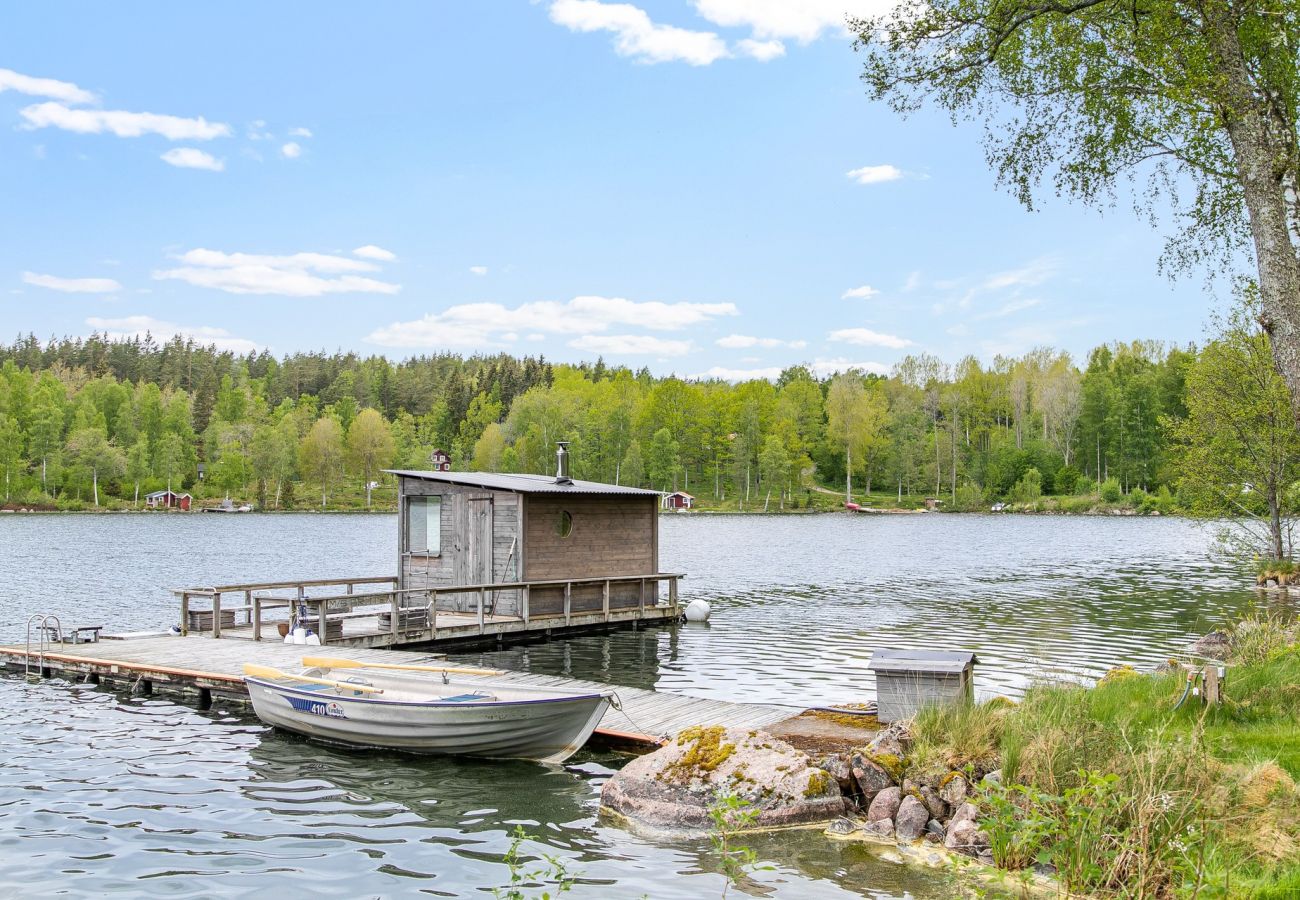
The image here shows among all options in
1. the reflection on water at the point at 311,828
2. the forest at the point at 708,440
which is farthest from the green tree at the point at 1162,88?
the forest at the point at 708,440

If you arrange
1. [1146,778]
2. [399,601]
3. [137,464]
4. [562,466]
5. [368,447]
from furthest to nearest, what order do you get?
[368,447]
[137,464]
[562,466]
[399,601]
[1146,778]

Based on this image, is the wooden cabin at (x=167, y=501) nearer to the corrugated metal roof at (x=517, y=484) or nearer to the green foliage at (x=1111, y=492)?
the green foliage at (x=1111, y=492)

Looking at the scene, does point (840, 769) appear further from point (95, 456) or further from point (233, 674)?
point (95, 456)

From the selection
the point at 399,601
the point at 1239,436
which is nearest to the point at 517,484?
the point at 399,601

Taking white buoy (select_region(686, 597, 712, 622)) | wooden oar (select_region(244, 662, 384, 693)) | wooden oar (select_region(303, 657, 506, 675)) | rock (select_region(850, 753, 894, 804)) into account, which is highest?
wooden oar (select_region(303, 657, 506, 675))

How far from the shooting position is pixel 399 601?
73.5ft

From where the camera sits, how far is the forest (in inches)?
4387

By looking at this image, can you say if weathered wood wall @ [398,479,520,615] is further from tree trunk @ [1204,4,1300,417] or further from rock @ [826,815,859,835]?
tree trunk @ [1204,4,1300,417]

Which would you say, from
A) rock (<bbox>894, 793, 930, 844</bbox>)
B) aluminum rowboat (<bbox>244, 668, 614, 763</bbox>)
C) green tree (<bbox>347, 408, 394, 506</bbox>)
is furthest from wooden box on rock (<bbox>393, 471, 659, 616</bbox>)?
green tree (<bbox>347, 408, 394, 506</bbox>)

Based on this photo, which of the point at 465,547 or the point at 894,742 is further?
the point at 465,547

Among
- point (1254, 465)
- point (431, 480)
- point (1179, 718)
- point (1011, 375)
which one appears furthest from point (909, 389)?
point (1179, 718)

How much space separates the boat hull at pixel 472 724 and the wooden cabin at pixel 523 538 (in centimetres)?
982

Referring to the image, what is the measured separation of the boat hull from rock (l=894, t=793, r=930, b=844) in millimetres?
3922

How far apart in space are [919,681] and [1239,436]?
86.4 feet
